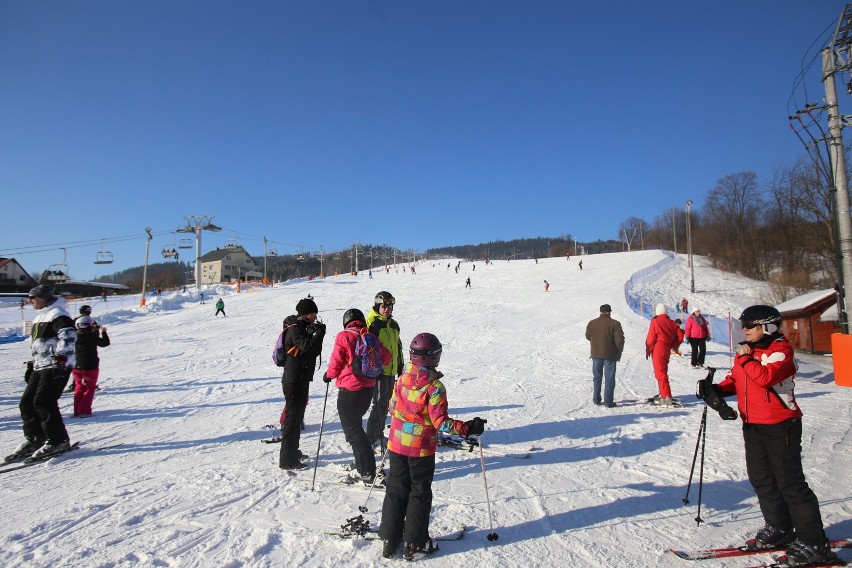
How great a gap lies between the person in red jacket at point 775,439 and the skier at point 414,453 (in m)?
2.10

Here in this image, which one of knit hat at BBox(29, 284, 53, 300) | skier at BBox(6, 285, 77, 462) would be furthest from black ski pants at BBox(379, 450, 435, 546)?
knit hat at BBox(29, 284, 53, 300)

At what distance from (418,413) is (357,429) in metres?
1.51

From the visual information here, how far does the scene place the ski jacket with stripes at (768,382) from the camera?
3.33 m

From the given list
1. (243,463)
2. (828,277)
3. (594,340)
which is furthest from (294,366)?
(828,277)

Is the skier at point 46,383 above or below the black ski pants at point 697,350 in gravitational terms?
above

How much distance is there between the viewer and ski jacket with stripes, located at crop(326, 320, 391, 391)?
187 inches

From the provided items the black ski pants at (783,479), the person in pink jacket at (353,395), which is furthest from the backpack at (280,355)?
the black ski pants at (783,479)

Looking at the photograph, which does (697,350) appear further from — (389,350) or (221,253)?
(221,253)

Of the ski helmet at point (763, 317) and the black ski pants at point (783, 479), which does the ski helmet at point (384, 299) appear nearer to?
the ski helmet at point (763, 317)

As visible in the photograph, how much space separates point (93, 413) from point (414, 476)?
284 inches

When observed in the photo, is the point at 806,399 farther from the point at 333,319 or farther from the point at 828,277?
the point at 828,277

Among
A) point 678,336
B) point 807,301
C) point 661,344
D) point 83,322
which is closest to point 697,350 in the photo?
point 678,336

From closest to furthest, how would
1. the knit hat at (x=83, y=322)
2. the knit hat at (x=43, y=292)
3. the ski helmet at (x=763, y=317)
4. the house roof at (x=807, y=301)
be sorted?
the ski helmet at (x=763, y=317)
the knit hat at (x=43, y=292)
the knit hat at (x=83, y=322)
the house roof at (x=807, y=301)

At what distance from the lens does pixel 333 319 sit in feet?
78.9
